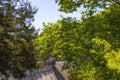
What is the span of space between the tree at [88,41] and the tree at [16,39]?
609 inches

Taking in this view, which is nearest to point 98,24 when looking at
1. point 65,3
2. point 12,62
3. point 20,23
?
point 65,3

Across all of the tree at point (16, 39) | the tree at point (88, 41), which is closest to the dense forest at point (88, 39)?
the tree at point (88, 41)

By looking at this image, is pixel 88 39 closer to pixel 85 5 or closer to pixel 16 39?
pixel 85 5

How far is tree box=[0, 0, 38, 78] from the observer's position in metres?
35.6

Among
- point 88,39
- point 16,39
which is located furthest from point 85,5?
point 16,39

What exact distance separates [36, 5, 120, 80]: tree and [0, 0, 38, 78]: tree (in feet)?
50.7

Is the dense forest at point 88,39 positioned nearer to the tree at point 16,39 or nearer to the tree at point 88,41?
the tree at point 88,41

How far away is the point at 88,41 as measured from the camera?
16766mm

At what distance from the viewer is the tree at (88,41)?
15984mm

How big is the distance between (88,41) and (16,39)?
23351 millimetres

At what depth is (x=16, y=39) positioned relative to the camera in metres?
39.1

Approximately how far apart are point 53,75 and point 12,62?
20091mm

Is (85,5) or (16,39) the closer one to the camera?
(85,5)

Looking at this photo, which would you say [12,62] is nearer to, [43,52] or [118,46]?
[43,52]
